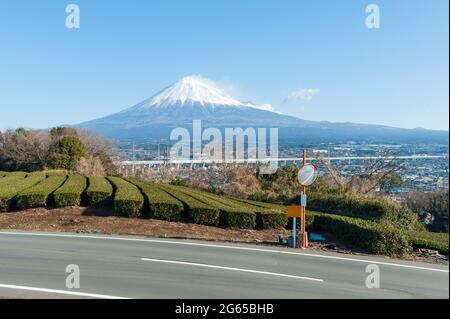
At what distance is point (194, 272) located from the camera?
25.1 feet

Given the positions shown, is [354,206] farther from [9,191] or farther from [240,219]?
[9,191]

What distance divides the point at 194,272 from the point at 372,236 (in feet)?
16.2

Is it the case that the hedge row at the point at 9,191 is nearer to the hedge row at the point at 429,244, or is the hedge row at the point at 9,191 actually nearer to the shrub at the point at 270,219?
the shrub at the point at 270,219

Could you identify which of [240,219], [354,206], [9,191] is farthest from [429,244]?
[9,191]

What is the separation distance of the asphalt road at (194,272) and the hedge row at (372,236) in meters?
0.62

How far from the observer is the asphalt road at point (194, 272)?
257 inches

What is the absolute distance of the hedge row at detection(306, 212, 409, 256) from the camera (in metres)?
9.86

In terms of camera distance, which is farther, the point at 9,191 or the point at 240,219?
the point at 9,191

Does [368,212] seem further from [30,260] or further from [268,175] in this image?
[30,260]

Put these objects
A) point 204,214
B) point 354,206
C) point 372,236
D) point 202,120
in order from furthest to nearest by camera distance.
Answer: point 202,120 < point 354,206 < point 204,214 < point 372,236

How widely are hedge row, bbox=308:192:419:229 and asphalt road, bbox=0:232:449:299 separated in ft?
22.5

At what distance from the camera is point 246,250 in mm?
9812
